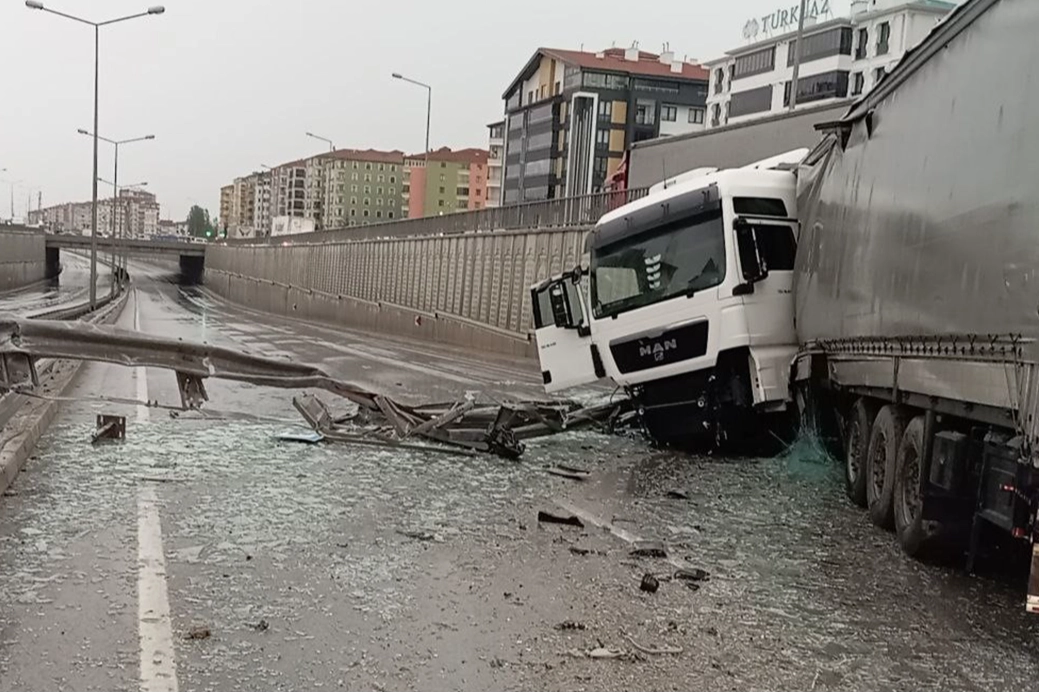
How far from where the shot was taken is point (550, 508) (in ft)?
26.9

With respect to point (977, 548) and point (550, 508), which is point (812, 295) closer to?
point (550, 508)

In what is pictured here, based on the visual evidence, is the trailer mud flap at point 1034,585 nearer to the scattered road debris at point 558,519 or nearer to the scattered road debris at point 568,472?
the scattered road debris at point 558,519

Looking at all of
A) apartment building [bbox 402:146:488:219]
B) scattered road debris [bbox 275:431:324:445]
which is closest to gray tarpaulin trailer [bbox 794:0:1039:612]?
scattered road debris [bbox 275:431:324:445]

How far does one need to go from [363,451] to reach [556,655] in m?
5.94

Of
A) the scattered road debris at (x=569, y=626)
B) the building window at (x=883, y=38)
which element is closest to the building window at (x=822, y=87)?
the building window at (x=883, y=38)

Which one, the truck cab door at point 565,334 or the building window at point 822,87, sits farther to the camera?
the building window at point 822,87

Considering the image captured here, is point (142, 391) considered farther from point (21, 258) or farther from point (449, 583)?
point (21, 258)

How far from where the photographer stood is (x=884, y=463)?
25.7 ft

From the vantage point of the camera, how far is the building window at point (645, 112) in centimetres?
9800

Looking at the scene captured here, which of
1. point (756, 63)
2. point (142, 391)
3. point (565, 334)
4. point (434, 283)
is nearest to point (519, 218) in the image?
point (434, 283)

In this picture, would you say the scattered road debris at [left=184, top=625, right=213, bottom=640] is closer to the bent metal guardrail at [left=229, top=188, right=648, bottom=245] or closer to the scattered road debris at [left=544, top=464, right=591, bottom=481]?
the scattered road debris at [left=544, top=464, right=591, bottom=481]

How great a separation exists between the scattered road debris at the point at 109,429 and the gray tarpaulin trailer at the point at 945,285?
23.5 feet

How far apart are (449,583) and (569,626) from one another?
101 centimetres

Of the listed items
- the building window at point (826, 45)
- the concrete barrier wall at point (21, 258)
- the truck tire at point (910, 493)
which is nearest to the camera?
the truck tire at point (910, 493)
